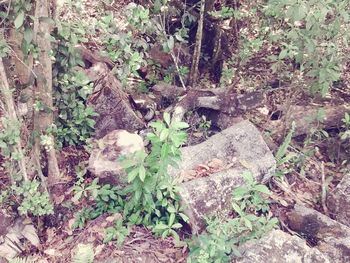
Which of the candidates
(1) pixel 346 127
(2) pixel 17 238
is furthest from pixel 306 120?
(2) pixel 17 238

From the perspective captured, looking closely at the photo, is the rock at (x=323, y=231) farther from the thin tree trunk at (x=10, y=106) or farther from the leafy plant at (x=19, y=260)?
the thin tree trunk at (x=10, y=106)

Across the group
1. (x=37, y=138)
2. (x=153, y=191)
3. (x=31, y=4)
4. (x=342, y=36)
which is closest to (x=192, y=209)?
(x=153, y=191)

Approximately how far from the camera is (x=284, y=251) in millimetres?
3260

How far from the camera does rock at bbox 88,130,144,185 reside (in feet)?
12.5

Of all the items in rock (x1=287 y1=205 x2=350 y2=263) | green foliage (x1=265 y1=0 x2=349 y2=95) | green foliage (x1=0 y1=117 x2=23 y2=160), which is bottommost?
rock (x1=287 y1=205 x2=350 y2=263)

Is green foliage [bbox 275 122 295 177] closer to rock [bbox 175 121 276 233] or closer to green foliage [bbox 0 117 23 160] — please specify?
rock [bbox 175 121 276 233]

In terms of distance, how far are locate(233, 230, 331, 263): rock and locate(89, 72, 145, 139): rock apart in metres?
1.86

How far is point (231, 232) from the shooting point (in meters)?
3.37

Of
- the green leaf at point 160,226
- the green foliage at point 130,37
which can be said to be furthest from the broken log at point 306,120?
the green leaf at point 160,226

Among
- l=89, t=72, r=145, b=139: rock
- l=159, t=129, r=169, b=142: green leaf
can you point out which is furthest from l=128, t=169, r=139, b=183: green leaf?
l=89, t=72, r=145, b=139: rock

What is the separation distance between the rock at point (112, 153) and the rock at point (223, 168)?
45 cm

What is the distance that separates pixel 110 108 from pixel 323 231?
235cm

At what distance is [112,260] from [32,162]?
3.73ft

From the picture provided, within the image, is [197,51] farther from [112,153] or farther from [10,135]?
[10,135]
